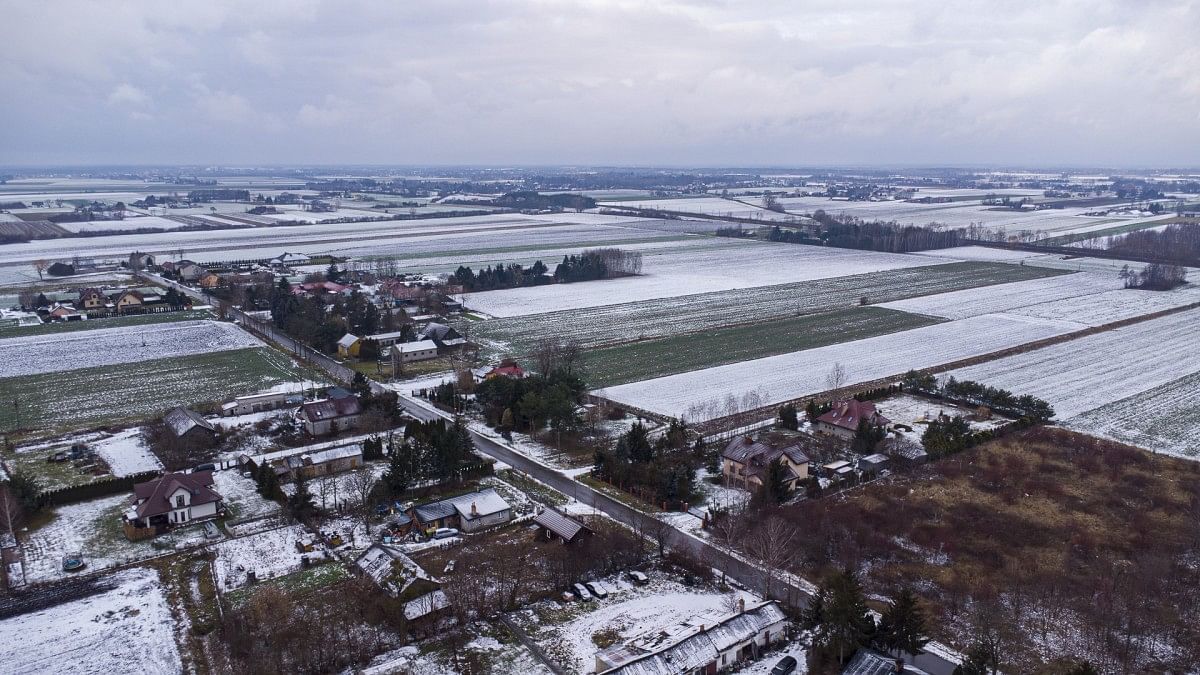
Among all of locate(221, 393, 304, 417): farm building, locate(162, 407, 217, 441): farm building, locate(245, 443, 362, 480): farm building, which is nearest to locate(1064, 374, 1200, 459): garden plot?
locate(245, 443, 362, 480): farm building

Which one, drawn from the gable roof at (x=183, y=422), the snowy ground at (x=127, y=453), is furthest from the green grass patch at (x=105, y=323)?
the gable roof at (x=183, y=422)

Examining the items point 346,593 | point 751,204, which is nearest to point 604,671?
point 346,593

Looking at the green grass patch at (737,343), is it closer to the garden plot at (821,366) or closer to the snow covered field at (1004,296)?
the garden plot at (821,366)

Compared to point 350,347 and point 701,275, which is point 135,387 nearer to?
point 350,347

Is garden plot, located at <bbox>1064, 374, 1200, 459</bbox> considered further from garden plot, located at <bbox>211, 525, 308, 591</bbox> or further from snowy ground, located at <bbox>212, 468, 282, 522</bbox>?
snowy ground, located at <bbox>212, 468, 282, 522</bbox>

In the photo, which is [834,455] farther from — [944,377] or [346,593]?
[346,593]

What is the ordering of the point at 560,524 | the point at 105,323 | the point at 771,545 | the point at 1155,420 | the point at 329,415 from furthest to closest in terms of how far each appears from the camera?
the point at 105,323
the point at 1155,420
the point at 329,415
the point at 560,524
the point at 771,545

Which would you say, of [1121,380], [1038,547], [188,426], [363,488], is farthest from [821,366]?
[188,426]
